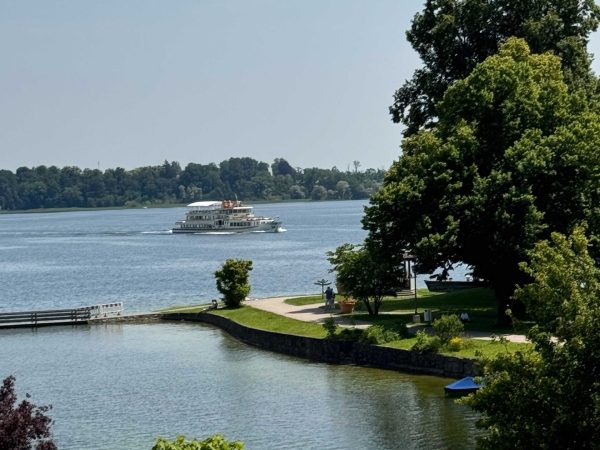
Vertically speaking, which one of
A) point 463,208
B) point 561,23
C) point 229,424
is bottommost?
point 229,424

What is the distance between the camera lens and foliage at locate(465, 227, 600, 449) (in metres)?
22.8

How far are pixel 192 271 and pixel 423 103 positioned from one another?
170 ft

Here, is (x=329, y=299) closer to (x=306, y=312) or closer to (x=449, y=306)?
(x=306, y=312)

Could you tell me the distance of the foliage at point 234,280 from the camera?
66.3m

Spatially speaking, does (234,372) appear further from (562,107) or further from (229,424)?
(562,107)

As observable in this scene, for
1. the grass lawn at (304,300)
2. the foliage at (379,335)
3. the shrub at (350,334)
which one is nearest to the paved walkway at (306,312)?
the grass lawn at (304,300)

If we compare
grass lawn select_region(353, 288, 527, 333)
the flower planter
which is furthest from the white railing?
the flower planter

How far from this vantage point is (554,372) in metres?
23.7

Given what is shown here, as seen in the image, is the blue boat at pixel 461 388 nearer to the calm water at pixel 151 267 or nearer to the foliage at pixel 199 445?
the foliage at pixel 199 445

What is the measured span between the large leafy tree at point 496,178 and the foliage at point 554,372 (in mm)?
23216

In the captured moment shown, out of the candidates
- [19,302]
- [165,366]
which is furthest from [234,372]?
[19,302]

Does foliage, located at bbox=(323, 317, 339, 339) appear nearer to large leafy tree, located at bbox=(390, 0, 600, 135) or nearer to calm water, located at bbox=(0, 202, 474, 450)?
calm water, located at bbox=(0, 202, 474, 450)

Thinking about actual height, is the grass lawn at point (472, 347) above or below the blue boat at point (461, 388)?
above

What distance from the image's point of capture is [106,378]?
49.1 meters
